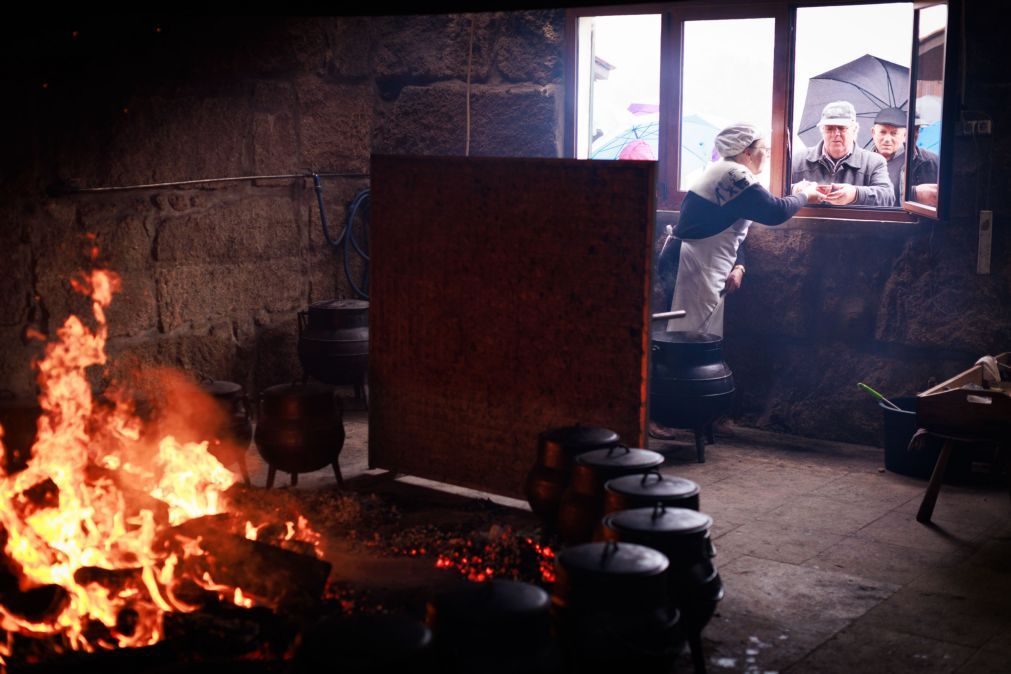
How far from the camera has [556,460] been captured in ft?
16.5

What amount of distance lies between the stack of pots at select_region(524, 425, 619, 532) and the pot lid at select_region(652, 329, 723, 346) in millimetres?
1914

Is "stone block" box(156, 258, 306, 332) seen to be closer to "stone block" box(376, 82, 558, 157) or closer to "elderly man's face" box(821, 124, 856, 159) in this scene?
"stone block" box(376, 82, 558, 157)

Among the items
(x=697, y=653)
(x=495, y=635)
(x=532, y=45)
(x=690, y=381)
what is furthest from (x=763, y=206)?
(x=495, y=635)

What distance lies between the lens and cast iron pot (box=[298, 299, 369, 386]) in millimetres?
7320

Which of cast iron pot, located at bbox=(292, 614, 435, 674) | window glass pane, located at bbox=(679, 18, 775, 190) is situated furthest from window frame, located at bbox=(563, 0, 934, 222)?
cast iron pot, located at bbox=(292, 614, 435, 674)

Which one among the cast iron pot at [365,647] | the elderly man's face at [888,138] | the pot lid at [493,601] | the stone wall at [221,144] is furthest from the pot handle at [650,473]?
the elderly man's face at [888,138]

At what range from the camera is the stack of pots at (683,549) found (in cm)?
388

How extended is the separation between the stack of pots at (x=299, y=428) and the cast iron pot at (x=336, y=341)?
1.25 m

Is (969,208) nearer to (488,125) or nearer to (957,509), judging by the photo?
(957,509)

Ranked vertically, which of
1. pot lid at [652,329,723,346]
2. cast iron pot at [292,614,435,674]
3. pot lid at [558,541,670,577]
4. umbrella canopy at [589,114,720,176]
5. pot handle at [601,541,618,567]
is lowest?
cast iron pot at [292,614,435,674]

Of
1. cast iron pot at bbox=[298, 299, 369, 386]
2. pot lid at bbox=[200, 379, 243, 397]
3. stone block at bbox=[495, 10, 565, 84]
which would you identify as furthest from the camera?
stone block at bbox=[495, 10, 565, 84]

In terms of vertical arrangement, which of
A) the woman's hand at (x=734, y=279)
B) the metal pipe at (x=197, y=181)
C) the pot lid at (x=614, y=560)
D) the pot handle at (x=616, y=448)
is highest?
the metal pipe at (x=197, y=181)

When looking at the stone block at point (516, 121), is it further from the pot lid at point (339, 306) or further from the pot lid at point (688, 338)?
the pot lid at point (688, 338)

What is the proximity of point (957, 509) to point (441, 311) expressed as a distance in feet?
9.28
